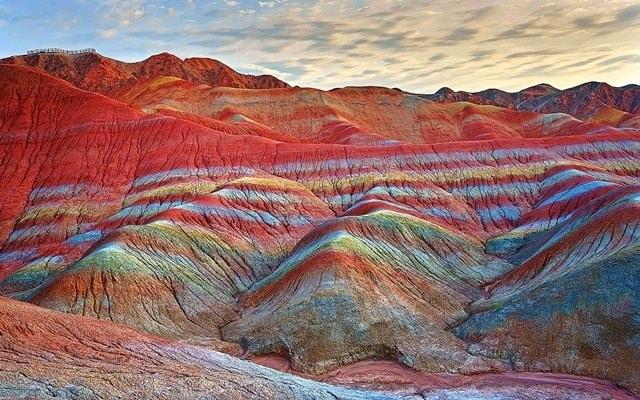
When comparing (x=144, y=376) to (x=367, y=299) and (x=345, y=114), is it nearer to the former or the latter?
(x=367, y=299)

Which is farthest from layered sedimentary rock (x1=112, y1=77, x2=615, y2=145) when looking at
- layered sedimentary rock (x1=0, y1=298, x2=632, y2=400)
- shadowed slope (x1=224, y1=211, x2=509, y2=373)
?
layered sedimentary rock (x1=0, y1=298, x2=632, y2=400)

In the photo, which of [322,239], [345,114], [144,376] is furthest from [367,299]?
[345,114]

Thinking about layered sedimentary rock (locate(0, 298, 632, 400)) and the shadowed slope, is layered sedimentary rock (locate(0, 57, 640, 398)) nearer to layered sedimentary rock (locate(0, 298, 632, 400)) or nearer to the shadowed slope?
the shadowed slope

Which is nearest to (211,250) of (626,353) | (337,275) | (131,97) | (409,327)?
(337,275)

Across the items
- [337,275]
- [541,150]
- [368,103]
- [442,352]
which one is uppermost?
[368,103]

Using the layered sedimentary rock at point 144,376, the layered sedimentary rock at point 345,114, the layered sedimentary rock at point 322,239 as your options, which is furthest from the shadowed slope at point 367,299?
the layered sedimentary rock at point 345,114

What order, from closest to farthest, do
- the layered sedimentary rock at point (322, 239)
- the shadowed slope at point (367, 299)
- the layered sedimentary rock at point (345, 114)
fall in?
the layered sedimentary rock at point (322, 239)
the shadowed slope at point (367, 299)
the layered sedimentary rock at point (345, 114)

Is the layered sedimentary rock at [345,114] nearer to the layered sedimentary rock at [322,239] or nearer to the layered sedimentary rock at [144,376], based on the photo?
the layered sedimentary rock at [322,239]

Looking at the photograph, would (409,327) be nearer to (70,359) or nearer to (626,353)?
(626,353)
